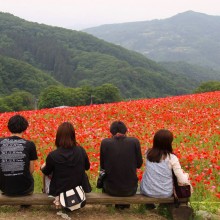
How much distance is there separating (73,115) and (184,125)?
5615 mm

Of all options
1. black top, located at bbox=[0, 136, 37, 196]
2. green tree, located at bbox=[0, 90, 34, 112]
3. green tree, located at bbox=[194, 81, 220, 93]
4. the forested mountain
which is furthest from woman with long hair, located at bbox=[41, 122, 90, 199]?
the forested mountain

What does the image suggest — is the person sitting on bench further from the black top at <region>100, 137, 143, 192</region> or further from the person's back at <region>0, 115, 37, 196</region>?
the person's back at <region>0, 115, 37, 196</region>

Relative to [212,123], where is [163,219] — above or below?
below

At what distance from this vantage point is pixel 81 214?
716cm

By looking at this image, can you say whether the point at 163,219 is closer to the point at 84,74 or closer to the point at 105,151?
the point at 105,151

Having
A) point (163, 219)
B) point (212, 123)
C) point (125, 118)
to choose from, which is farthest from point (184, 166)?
point (125, 118)

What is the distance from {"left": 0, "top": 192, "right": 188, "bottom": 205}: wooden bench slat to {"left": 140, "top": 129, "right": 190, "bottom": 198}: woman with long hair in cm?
11

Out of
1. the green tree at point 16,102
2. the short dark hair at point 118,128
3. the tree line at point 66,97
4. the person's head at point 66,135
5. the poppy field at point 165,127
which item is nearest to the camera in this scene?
the person's head at point 66,135

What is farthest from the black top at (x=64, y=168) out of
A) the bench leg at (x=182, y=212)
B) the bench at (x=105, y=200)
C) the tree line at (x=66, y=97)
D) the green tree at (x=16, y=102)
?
the green tree at (x=16, y=102)

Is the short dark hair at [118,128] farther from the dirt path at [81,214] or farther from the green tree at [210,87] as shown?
the green tree at [210,87]

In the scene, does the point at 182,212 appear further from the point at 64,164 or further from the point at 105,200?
the point at 64,164

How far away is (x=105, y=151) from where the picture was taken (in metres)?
7.41

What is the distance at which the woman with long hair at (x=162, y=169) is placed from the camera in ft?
23.4

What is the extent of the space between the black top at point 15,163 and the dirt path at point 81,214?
36cm
